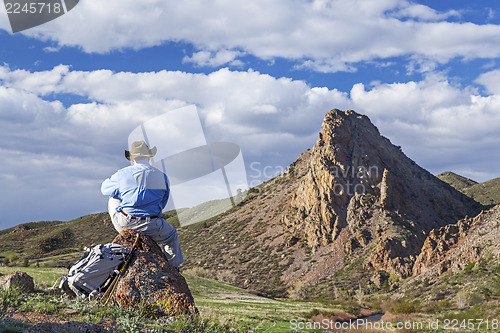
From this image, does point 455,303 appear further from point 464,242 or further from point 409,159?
point 409,159

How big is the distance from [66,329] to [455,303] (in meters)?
35.4

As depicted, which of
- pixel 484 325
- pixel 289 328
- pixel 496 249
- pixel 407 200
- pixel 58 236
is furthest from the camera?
pixel 58 236

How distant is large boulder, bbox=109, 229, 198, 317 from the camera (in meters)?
6.69

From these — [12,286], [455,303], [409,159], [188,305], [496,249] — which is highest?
[409,159]

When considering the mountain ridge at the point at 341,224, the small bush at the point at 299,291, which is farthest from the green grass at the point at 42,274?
the mountain ridge at the point at 341,224

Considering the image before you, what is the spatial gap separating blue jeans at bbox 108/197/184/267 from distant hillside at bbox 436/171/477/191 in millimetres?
147286

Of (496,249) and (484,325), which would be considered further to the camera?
(496,249)

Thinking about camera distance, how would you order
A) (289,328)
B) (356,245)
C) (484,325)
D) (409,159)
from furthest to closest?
A: (409,159)
(356,245)
(484,325)
(289,328)

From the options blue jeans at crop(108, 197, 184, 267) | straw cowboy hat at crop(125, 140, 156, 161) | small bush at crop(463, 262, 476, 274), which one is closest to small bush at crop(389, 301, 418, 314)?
small bush at crop(463, 262, 476, 274)

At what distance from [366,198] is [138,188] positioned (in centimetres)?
5834

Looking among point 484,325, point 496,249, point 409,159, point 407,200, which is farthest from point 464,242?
point 409,159

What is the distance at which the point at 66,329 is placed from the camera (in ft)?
16.5

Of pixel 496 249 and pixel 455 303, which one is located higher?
pixel 496 249

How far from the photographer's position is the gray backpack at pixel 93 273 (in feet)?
23.0
